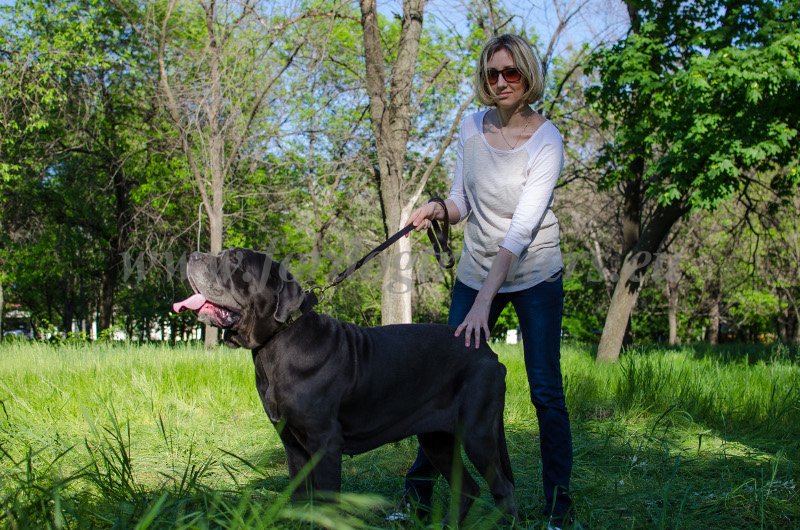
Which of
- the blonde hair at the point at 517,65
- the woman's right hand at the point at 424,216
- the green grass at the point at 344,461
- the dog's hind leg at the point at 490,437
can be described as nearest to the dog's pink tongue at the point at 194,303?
the green grass at the point at 344,461

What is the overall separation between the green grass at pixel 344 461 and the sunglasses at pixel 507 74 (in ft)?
6.50

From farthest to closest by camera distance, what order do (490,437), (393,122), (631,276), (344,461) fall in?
(631,276)
(393,122)
(344,461)
(490,437)

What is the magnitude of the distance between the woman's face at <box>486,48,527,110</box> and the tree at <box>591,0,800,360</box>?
24.0 feet

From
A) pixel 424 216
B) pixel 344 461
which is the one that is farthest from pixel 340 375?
pixel 344 461

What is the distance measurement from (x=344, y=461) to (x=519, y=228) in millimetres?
2427

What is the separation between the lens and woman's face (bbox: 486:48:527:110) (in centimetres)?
340

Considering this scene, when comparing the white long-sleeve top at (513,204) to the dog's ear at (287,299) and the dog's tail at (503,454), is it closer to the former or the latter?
the dog's tail at (503,454)

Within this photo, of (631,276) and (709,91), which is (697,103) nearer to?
(709,91)

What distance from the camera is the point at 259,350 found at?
10.1 ft

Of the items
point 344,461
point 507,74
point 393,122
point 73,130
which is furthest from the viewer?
point 73,130

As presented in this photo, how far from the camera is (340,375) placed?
9.95 feet

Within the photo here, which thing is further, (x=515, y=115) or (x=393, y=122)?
(x=393, y=122)

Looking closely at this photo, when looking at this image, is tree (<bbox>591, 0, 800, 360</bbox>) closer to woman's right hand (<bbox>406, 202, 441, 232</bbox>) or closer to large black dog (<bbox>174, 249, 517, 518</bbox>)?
woman's right hand (<bbox>406, 202, 441, 232</bbox>)

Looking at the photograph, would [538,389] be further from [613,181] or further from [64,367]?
[613,181]
